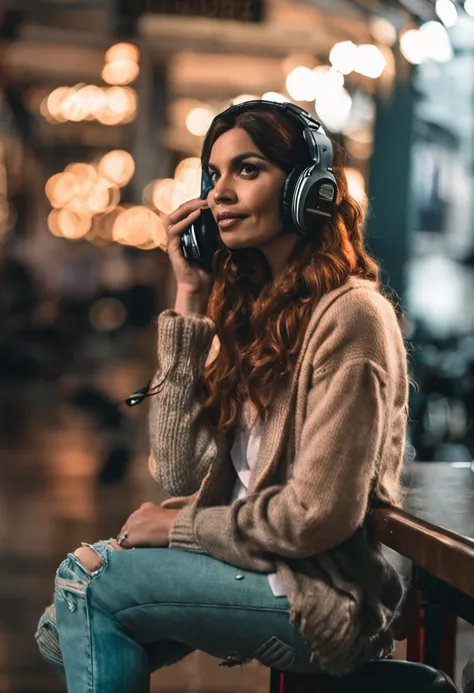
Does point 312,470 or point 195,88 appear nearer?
point 312,470

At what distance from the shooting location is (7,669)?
3303 millimetres

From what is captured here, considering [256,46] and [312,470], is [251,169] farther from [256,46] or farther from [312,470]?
[256,46]

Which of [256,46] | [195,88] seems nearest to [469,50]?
[256,46]

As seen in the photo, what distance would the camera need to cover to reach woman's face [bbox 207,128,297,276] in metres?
1.84

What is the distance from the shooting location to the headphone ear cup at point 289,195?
180 cm

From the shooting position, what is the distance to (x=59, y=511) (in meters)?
5.59

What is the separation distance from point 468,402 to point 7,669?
5.19 meters

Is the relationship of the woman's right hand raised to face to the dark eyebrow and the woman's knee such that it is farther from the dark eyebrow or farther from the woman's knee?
the woman's knee

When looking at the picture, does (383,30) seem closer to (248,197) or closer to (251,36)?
(251,36)

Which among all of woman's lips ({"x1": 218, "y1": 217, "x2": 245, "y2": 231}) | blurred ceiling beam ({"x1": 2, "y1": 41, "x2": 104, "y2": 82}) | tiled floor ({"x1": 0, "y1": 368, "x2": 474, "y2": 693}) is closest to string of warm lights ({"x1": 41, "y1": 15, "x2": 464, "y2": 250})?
blurred ceiling beam ({"x1": 2, "y1": 41, "x2": 104, "y2": 82})

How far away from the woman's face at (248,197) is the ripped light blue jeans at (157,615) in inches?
21.1

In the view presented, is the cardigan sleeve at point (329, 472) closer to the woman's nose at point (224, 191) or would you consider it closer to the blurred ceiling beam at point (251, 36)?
the woman's nose at point (224, 191)

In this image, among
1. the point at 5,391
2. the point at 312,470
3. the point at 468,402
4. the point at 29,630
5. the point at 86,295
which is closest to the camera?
the point at 312,470

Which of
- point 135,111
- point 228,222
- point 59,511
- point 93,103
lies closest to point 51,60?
point 135,111
